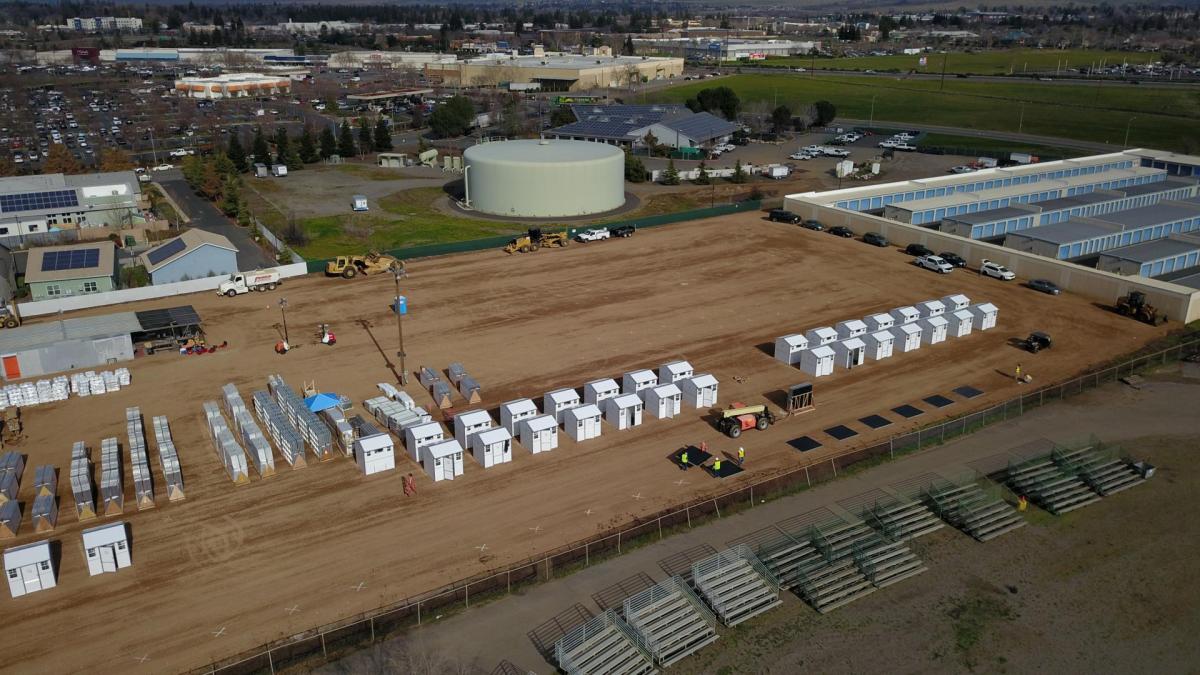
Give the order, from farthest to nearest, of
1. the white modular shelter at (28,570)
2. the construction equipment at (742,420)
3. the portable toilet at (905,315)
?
the portable toilet at (905,315) < the construction equipment at (742,420) < the white modular shelter at (28,570)

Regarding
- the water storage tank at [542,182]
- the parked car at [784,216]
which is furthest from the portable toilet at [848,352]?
the water storage tank at [542,182]

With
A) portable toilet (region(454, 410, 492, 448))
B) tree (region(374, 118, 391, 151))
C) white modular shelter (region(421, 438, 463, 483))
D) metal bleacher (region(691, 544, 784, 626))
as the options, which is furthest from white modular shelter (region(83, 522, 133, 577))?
tree (region(374, 118, 391, 151))

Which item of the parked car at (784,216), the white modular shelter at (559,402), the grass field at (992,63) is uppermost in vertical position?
the grass field at (992,63)

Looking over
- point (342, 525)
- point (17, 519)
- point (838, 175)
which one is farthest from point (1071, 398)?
point (838, 175)

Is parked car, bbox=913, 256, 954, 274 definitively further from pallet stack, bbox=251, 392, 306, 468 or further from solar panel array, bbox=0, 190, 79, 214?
solar panel array, bbox=0, 190, 79, 214

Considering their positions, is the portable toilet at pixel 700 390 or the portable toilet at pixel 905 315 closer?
the portable toilet at pixel 700 390

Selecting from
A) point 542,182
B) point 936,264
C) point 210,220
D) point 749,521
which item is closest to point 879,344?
point 749,521

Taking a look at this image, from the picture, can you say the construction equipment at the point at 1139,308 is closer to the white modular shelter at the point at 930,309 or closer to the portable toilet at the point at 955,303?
the portable toilet at the point at 955,303

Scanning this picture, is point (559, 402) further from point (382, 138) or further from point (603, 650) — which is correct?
point (382, 138)
